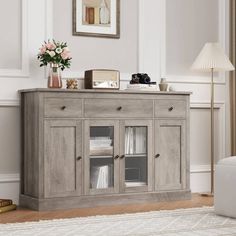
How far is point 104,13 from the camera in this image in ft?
17.3

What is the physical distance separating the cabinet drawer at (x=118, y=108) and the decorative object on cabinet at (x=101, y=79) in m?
0.17

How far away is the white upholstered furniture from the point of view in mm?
4105

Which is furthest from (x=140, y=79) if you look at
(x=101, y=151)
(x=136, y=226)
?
(x=136, y=226)

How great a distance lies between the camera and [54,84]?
4.80 m

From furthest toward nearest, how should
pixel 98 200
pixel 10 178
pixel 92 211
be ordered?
1. pixel 10 178
2. pixel 98 200
3. pixel 92 211

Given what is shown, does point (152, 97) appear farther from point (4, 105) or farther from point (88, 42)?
point (4, 105)

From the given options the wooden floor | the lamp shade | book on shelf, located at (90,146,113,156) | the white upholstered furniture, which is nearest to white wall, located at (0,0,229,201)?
the lamp shade

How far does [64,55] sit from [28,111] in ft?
1.71

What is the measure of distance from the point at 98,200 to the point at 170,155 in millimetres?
736

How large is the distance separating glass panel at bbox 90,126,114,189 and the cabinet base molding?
11 centimetres

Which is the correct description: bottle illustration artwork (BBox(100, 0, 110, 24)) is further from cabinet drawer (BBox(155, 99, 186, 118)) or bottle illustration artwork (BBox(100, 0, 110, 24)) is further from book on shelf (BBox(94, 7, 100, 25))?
cabinet drawer (BBox(155, 99, 186, 118))

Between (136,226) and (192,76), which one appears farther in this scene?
(192,76)

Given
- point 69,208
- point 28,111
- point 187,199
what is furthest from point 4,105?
point 187,199

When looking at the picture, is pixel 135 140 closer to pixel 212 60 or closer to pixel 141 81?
pixel 141 81
